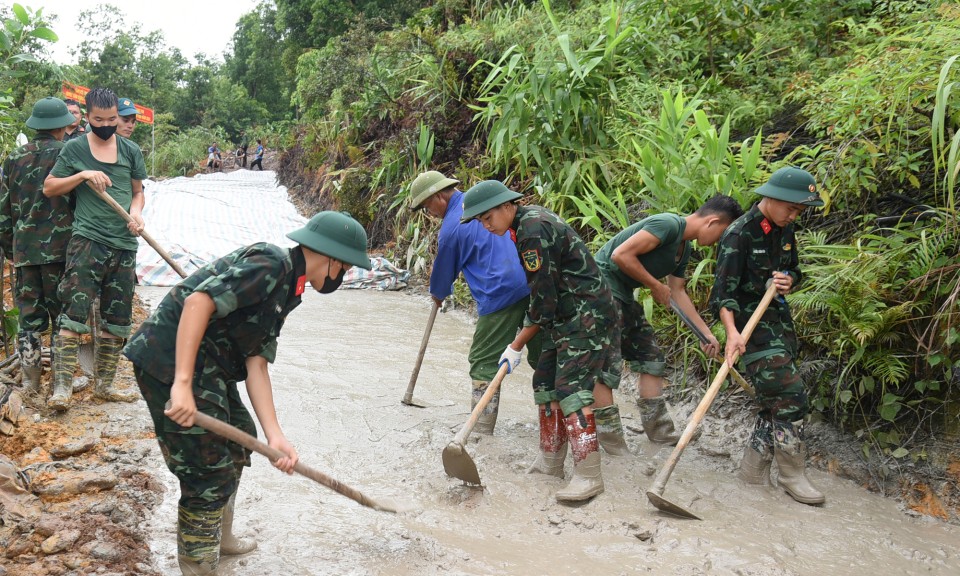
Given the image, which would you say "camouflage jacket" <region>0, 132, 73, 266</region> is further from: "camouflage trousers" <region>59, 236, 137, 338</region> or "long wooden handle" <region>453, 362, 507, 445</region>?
"long wooden handle" <region>453, 362, 507, 445</region>

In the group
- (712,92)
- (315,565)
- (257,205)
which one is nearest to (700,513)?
(315,565)

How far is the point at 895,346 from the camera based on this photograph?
374cm

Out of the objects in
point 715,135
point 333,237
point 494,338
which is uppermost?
point 715,135

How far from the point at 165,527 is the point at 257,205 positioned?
11.1 m

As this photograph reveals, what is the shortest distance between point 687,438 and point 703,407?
16 cm

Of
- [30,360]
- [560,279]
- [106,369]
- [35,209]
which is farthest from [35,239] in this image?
[560,279]

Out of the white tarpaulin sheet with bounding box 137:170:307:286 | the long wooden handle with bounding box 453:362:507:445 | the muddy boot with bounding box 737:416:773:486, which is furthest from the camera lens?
the white tarpaulin sheet with bounding box 137:170:307:286

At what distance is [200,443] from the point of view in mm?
2467

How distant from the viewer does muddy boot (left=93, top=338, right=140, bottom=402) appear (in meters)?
4.29

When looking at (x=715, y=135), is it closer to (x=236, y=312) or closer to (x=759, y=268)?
(x=759, y=268)

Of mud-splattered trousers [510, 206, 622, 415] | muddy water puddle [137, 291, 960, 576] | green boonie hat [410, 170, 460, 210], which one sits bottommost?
muddy water puddle [137, 291, 960, 576]

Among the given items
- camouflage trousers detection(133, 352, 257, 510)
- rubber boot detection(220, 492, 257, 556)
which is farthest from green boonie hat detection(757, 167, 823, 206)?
rubber boot detection(220, 492, 257, 556)

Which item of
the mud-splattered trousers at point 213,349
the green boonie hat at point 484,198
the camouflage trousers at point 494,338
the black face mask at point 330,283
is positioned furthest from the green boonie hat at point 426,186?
the mud-splattered trousers at point 213,349

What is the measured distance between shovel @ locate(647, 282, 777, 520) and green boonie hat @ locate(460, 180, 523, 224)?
4.11ft
